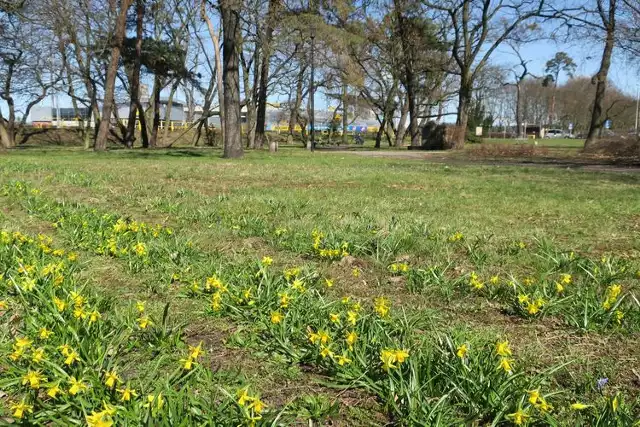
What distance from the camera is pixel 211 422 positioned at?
5.36 ft

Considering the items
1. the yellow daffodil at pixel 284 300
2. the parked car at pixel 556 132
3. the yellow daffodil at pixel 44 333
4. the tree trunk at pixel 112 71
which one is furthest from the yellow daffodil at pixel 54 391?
the parked car at pixel 556 132

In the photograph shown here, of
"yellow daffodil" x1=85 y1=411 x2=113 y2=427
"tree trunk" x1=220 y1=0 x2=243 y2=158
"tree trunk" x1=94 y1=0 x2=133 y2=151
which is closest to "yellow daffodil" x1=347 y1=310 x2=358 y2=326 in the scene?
"yellow daffodil" x1=85 y1=411 x2=113 y2=427

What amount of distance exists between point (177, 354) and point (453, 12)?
29.2 metres

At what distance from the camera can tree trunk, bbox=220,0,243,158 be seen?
54.7 feet

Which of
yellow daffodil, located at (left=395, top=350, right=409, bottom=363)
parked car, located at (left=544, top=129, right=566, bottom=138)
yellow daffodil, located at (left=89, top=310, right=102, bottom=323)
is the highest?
parked car, located at (left=544, top=129, right=566, bottom=138)

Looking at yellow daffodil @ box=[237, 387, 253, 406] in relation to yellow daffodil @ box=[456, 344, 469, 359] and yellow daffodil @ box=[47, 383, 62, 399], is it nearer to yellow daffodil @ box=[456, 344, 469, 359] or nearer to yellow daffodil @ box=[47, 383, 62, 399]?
yellow daffodil @ box=[47, 383, 62, 399]

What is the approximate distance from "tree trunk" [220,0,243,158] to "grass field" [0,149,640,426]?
12126mm

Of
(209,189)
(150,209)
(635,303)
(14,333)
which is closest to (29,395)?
(14,333)

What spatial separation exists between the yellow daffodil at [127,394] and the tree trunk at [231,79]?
15.8 m

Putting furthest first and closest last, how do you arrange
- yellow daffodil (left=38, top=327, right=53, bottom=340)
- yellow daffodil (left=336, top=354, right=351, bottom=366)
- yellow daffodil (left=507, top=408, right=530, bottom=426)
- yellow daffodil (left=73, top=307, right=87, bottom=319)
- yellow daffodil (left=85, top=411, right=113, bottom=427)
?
yellow daffodil (left=73, top=307, right=87, bottom=319)
yellow daffodil (left=38, top=327, right=53, bottom=340)
yellow daffodil (left=336, top=354, right=351, bottom=366)
yellow daffodil (left=507, top=408, right=530, bottom=426)
yellow daffodil (left=85, top=411, right=113, bottom=427)

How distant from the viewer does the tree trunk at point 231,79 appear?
16.7 meters

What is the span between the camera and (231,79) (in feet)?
56.3

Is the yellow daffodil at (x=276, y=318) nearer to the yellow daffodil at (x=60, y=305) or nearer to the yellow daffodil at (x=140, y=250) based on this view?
the yellow daffodil at (x=60, y=305)

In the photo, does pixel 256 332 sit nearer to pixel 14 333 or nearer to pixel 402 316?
pixel 402 316
